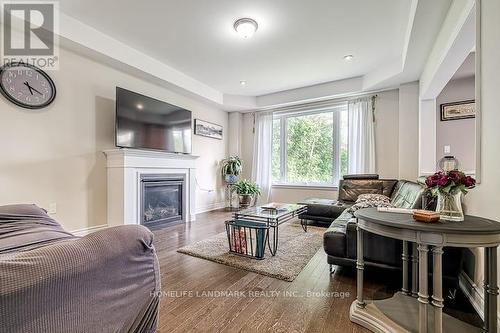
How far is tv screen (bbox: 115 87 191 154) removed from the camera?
3.54 m

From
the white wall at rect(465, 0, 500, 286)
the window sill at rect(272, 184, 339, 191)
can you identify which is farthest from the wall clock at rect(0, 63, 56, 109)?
the window sill at rect(272, 184, 339, 191)

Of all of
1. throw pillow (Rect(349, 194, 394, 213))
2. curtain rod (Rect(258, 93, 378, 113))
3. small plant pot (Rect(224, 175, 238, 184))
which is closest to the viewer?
throw pillow (Rect(349, 194, 394, 213))

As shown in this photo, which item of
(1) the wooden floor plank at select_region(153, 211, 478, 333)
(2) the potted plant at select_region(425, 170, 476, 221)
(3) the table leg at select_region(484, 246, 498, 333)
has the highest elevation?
(2) the potted plant at select_region(425, 170, 476, 221)

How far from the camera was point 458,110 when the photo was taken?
4426 mm

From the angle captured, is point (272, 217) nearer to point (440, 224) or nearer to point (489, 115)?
point (440, 224)

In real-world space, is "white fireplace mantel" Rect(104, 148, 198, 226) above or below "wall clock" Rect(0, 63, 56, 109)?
below

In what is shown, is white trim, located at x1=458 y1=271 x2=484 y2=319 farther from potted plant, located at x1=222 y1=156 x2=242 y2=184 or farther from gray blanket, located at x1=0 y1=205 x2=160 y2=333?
potted plant, located at x1=222 y1=156 x2=242 y2=184

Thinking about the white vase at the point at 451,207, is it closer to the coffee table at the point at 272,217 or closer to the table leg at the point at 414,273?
the table leg at the point at 414,273

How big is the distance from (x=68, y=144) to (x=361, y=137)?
494 centimetres

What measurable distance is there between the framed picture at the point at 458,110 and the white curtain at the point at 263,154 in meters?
3.48

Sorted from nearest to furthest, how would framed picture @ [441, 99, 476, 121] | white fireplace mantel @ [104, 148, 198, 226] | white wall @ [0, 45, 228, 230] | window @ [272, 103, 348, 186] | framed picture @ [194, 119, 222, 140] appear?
1. white wall @ [0, 45, 228, 230]
2. white fireplace mantel @ [104, 148, 198, 226]
3. framed picture @ [441, 99, 476, 121]
4. window @ [272, 103, 348, 186]
5. framed picture @ [194, 119, 222, 140]

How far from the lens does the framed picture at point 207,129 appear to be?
5.35 meters

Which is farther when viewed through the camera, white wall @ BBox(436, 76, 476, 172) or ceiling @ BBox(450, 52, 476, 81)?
white wall @ BBox(436, 76, 476, 172)

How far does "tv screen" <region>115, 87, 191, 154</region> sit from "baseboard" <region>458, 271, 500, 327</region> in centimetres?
409
